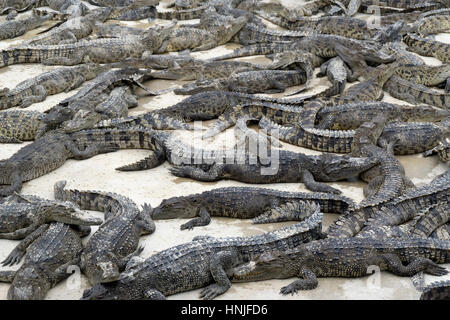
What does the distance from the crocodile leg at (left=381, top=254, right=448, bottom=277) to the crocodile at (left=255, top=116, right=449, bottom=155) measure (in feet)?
7.21

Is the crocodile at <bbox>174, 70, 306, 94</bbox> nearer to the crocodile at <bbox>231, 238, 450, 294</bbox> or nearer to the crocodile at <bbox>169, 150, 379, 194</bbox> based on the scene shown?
the crocodile at <bbox>169, 150, 379, 194</bbox>

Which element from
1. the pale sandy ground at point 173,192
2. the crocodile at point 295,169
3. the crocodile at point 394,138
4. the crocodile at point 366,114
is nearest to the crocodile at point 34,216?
the pale sandy ground at point 173,192

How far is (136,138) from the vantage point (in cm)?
742

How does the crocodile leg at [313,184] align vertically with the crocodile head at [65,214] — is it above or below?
below

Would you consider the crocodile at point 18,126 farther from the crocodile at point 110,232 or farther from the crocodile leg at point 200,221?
the crocodile leg at point 200,221

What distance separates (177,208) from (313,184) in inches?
53.2

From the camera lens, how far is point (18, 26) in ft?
37.9

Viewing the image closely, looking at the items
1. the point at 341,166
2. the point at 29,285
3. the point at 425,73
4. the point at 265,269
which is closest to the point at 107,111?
the point at 341,166

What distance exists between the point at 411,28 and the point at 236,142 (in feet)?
16.2

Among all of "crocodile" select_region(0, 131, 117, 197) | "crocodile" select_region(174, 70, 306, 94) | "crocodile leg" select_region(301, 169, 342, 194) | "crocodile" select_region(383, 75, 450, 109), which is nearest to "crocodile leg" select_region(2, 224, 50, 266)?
"crocodile" select_region(0, 131, 117, 197)

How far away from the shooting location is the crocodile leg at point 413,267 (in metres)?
5.02

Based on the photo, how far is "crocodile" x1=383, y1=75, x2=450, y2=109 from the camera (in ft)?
27.3

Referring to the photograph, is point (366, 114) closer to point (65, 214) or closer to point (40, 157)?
point (40, 157)
